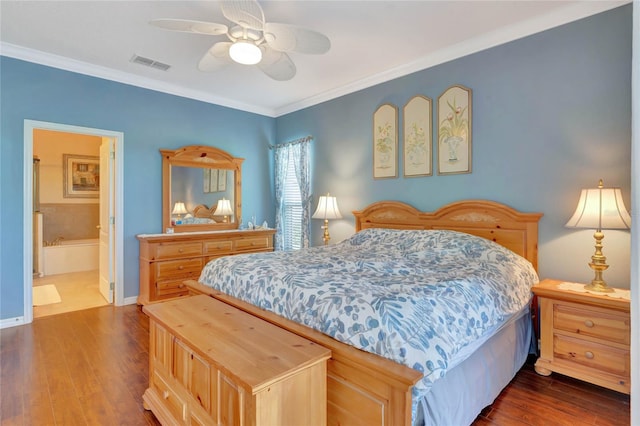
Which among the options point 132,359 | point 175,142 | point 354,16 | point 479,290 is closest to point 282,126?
point 175,142

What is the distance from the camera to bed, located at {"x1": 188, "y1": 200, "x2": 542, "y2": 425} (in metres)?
1.33

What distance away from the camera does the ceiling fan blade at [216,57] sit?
2490 millimetres

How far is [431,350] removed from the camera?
53.8 inches

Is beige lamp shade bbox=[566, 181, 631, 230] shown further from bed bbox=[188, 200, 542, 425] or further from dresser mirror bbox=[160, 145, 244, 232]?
dresser mirror bbox=[160, 145, 244, 232]

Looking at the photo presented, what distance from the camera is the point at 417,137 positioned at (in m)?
3.62

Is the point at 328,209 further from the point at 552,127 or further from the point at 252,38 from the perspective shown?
the point at 552,127

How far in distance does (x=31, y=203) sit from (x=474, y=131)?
465 cm

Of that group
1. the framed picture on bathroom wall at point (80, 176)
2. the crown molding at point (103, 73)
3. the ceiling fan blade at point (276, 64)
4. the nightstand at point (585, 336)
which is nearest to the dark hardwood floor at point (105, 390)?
the nightstand at point (585, 336)

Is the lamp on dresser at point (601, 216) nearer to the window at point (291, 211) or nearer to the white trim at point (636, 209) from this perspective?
the white trim at point (636, 209)

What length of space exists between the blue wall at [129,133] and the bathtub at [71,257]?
277 centimetres

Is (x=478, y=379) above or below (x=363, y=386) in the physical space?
below

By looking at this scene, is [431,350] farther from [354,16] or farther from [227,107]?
[227,107]

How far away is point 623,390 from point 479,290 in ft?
3.84

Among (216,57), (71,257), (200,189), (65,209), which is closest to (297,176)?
(200,189)
